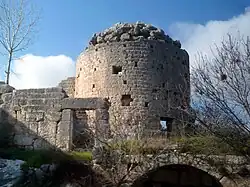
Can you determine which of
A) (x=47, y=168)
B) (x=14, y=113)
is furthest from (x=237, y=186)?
(x=14, y=113)

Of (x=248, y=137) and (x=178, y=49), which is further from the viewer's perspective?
(x=178, y=49)

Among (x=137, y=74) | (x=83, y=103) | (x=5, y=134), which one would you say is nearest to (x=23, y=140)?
(x=5, y=134)

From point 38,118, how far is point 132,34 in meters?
7.60

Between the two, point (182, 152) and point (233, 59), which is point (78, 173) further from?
point (233, 59)

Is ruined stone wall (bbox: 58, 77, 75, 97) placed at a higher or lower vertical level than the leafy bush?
higher

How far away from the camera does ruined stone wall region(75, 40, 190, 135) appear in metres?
18.8

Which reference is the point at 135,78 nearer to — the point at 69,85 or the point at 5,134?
the point at 69,85

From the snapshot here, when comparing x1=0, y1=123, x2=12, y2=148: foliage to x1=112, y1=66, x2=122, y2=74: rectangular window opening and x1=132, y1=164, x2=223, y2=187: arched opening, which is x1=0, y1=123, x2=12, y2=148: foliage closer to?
x1=132, y1=164, x2=223, y2=187: arched opening

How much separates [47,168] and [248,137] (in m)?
5.59

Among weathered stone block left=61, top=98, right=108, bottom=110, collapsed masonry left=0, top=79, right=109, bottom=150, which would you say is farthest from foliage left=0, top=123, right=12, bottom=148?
weathered stone block left=61, top=98, right=108, bottom=110

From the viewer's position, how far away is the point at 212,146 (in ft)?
34.0

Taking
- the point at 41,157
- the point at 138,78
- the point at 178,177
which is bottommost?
the point at 178,177

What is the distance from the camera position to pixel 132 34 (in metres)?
20.0

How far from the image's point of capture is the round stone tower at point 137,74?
1875 centimetres
